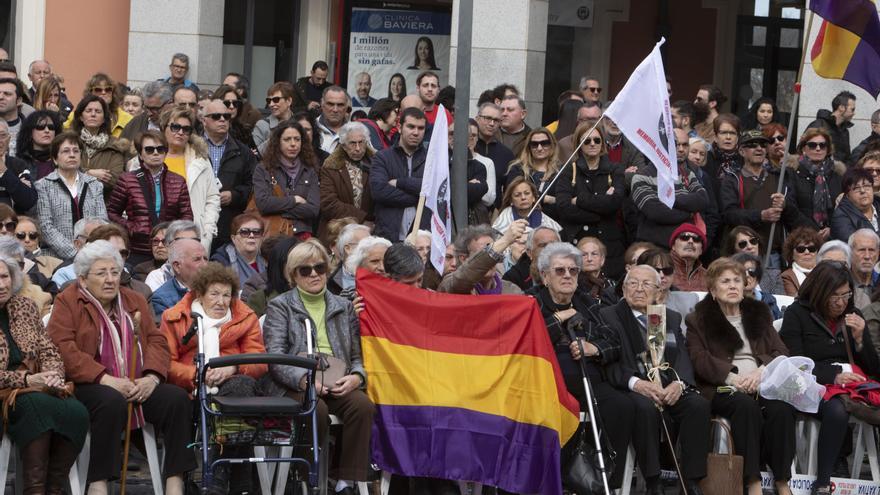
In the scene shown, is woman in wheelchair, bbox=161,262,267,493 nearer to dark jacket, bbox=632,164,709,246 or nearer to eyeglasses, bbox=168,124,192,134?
eyeglasses, bbox=168,124,192,134

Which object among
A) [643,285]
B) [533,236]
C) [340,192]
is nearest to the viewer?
[643,285]

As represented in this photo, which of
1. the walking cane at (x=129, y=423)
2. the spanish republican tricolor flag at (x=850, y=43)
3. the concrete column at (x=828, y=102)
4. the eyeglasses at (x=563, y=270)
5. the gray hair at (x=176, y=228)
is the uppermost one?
the spanish republican tricolor flag at (x=850, y=43)

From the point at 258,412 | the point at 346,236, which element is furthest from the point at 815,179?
the point at 258,412

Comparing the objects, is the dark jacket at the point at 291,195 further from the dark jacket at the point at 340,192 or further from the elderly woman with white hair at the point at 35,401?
the elderly woman with white hair at the point at 35,401

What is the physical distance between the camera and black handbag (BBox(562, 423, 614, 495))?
11.8 m

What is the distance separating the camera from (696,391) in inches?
493

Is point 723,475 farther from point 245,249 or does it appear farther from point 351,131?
point 351,131

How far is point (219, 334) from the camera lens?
38.1 ft

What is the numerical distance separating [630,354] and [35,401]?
402 cm

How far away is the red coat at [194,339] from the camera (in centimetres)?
1158

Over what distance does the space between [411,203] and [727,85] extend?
38.5ft

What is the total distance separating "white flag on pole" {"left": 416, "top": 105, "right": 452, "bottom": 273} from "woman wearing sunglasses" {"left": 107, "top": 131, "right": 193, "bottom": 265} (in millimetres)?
2764

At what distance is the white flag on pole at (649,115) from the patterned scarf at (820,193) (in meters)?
3.81

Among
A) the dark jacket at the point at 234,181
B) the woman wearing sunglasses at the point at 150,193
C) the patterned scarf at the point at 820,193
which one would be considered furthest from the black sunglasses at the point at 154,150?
the patterned scarf at the point at 820,193
